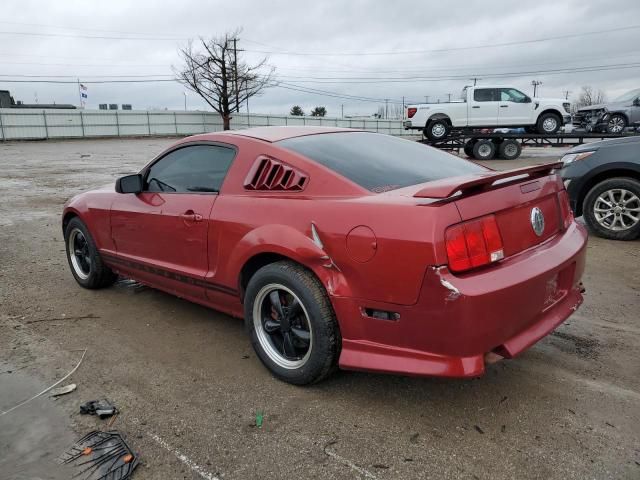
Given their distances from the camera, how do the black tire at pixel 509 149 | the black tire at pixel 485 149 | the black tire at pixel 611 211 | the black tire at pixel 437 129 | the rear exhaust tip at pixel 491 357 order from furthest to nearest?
the black tire at pixel 437 129 → the black tire at pixel 485 149 → the black tire at pixel 509 149 → the black tire at pixel 611 211 → the rear exhaust tip at pixel 491 357

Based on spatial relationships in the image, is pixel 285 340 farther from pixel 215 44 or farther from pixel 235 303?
pixel 215 44

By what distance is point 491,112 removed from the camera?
2072 centimetres

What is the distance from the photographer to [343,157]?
3.08 m

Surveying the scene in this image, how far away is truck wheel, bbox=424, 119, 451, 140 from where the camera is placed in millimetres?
20828

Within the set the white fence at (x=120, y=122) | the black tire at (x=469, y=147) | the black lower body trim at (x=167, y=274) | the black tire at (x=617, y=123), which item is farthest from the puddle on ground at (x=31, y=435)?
the white fence at (x=120, y=122)

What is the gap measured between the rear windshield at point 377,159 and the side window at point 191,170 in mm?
526

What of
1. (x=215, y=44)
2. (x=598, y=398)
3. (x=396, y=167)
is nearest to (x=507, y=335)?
(x=598, y=398)

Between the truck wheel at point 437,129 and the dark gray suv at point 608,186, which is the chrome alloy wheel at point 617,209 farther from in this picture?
the truck wheel at point 437,129

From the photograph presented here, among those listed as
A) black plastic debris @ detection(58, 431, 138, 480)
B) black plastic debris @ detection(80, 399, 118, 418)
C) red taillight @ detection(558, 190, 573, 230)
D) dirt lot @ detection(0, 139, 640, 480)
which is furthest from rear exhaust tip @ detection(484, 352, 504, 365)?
black plastic debris @ detection(80, 399, 118, 418)

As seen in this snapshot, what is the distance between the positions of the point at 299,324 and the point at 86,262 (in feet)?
9.49

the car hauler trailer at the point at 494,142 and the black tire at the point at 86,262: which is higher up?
the car hauler trailer at the point at 494,142

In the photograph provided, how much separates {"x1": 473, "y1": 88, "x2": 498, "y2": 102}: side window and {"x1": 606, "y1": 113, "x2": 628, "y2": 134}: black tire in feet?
14.2

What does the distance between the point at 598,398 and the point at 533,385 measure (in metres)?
0.32

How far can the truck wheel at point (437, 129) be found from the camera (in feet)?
68.3
